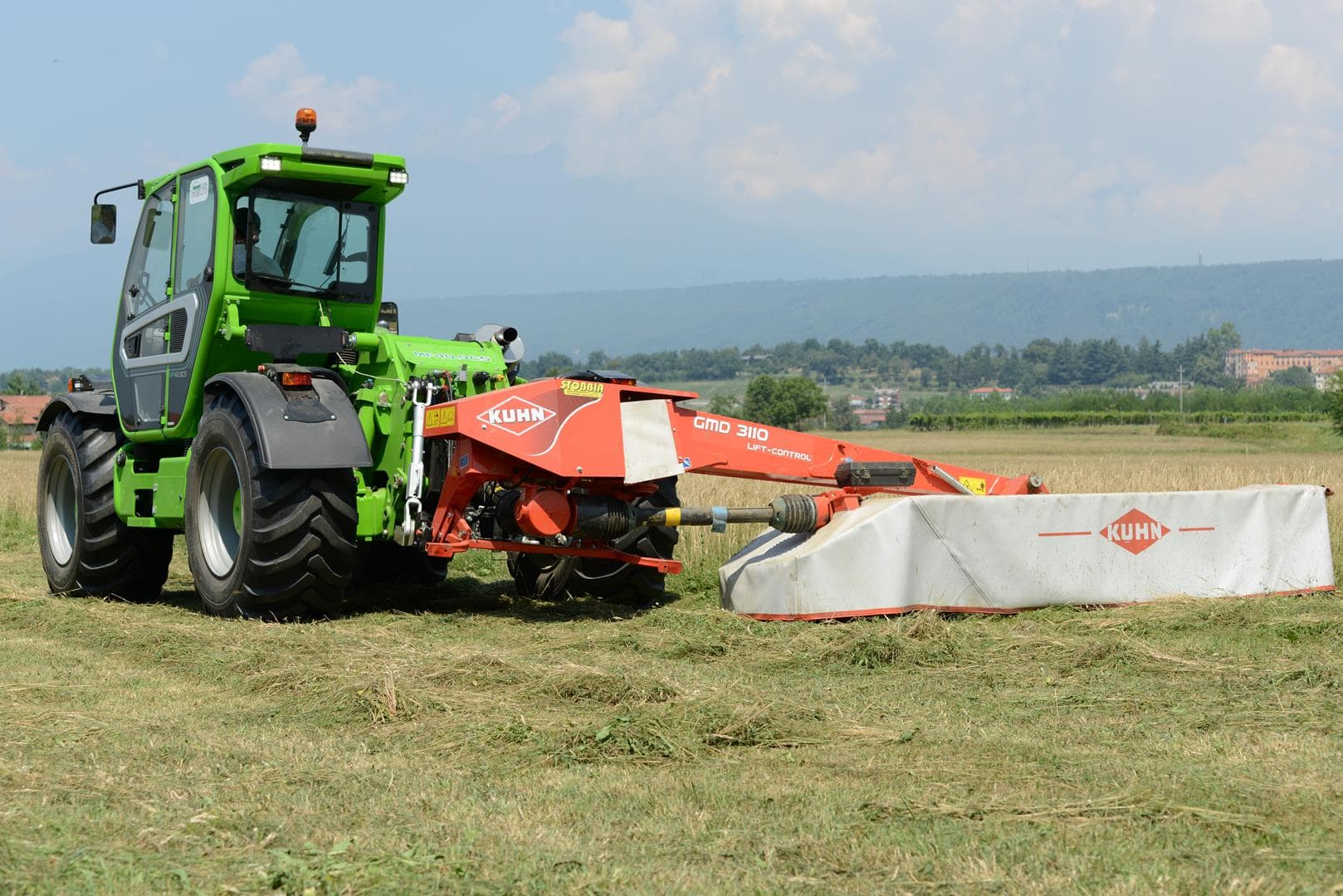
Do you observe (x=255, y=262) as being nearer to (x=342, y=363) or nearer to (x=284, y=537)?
(x=342, y=363)

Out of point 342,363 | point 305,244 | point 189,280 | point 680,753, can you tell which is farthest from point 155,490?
point 680,753

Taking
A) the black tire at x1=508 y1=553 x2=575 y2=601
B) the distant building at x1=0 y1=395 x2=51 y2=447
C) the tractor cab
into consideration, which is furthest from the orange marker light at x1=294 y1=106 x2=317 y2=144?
the distant building at x1=0 y1=395 x2=51 y2=447

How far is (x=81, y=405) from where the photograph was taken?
1067 cm

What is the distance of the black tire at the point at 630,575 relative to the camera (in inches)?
357

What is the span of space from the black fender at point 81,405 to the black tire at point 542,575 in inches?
127

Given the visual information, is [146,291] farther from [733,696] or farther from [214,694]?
[733,696]

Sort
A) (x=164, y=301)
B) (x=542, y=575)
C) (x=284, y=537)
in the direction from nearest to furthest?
(x=284, y=537), (x=542, y=575), (x=164, y=301)

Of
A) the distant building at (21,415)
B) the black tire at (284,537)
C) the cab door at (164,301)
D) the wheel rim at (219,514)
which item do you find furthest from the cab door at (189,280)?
the distant building at (21,415)

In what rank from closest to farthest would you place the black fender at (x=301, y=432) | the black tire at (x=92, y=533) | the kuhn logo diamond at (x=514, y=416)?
the kuhn logo diamond at (x=514, y=416), the black fender at (x=301, y=432), the black tire at (x=92, y=533)

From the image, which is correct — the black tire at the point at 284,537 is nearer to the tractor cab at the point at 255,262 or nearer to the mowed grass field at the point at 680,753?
the mowed grass field at the point at 680,753

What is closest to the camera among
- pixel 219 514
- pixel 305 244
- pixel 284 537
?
pixel 284 537

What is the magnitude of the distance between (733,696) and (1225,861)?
242 centimetres

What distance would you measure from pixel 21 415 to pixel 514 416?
222ft

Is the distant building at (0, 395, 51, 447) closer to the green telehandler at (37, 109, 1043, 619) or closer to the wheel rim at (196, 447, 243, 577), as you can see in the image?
the green telehandler at (37, 109, 1043, 619)
